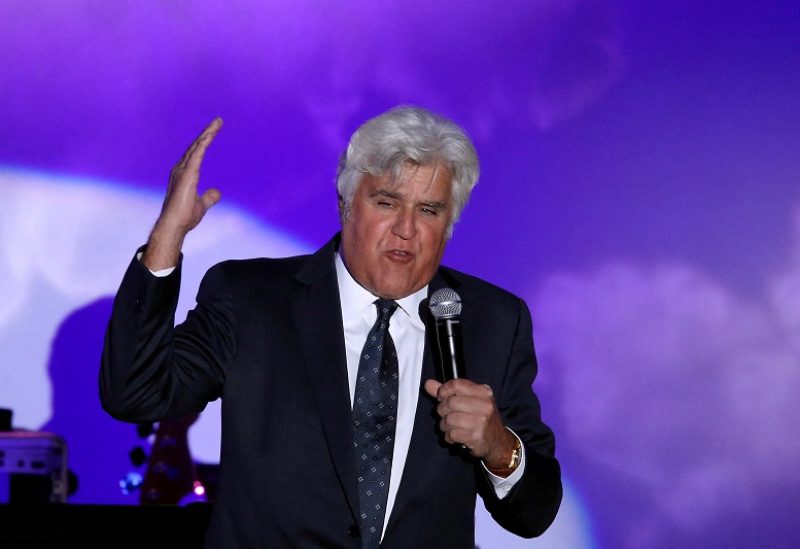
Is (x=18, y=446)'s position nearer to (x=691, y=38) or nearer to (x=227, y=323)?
(x=227, y=323)

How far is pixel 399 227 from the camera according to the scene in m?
2.01

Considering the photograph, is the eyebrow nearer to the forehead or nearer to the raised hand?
the forehead

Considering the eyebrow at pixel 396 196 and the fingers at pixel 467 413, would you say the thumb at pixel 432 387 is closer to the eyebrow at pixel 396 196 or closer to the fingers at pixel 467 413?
the fingers at pixel 467 413

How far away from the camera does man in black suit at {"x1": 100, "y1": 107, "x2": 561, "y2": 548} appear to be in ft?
5.70

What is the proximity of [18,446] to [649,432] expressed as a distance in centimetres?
237

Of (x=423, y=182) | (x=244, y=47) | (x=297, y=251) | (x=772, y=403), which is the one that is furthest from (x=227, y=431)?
(x=772, y=403)

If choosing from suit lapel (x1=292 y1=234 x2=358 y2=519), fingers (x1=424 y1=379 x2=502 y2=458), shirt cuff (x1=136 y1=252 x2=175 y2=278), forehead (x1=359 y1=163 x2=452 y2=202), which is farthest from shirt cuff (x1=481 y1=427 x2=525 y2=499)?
shirt cuff (x1=136 y1=252 x2=175 y2=278)

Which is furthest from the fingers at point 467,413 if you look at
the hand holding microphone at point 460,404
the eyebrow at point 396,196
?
the eyebrow at point 396,196

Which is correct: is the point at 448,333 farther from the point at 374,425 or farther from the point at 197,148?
the point at 197,148

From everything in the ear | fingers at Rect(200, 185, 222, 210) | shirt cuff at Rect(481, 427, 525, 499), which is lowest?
shirt cuff at Rect(481, 427, 525, 499)

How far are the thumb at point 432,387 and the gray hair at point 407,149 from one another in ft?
1.34

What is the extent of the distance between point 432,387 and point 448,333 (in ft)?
0.33

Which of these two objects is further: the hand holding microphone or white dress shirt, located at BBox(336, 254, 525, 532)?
white dress shirt, located at BBox(336, 254, 525, 532)

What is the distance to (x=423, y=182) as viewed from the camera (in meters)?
2.01
